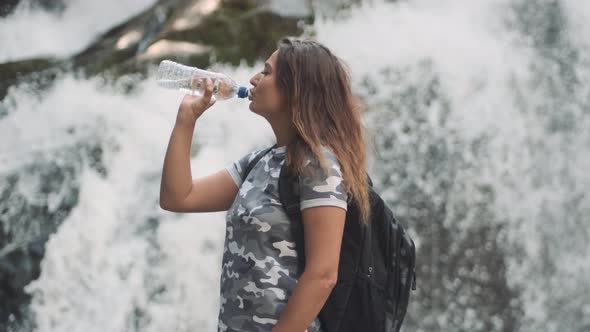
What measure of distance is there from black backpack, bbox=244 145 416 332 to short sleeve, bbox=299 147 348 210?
4cm

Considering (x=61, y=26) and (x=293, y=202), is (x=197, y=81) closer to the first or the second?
(x=293, y=202)

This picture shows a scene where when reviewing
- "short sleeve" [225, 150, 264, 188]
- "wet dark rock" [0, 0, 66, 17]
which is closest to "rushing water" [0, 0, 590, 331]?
"wet dark rock" [0, 0, 66, 17]

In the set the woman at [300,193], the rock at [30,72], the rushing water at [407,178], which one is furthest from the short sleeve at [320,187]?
the rock at [30,72]

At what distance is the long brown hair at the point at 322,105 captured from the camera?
2088 mm

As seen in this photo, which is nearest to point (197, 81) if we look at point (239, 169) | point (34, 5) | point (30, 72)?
point (239, 169)

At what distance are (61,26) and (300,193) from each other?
20.0ft

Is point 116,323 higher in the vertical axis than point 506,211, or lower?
lower

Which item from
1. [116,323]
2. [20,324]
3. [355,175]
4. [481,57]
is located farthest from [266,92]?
[481,57]

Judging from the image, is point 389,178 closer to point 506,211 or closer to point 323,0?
point 506,211

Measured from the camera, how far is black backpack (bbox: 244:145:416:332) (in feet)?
6.77

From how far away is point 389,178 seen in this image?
5.74 meters

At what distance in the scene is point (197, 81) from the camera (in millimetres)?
2324

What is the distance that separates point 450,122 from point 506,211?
29.9 inches

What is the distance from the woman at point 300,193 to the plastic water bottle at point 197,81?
77 mm
